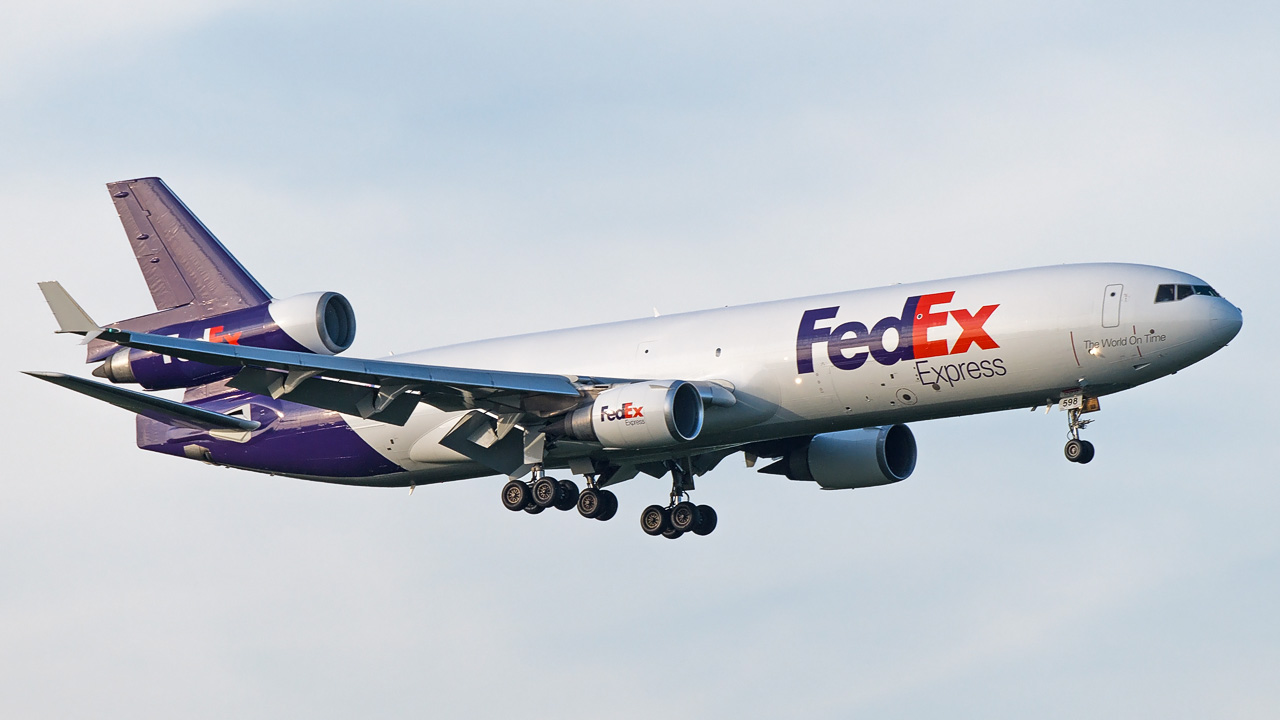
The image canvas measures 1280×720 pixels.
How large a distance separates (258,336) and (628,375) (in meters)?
10.1

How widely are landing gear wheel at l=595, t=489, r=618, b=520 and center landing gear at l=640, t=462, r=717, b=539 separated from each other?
1.59 metres

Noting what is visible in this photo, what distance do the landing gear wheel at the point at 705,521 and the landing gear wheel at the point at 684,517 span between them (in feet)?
0.51

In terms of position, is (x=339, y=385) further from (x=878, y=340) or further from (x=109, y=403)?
(x=878, y=340)

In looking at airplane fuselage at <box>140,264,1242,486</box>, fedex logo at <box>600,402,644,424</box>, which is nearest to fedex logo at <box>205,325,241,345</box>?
airplane fuselage at <box>140,264,1242,486</box>

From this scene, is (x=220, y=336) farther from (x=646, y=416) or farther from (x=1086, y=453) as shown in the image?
(x=1086, y=453)

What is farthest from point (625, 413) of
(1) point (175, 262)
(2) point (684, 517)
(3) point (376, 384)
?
(1) point (175, 262)

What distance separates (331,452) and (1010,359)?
62.6 ft

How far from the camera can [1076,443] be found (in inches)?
1642

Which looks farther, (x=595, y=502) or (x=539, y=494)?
(x=595, y=502)

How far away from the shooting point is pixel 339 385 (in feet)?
141

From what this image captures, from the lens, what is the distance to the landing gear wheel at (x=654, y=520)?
49.8 metres

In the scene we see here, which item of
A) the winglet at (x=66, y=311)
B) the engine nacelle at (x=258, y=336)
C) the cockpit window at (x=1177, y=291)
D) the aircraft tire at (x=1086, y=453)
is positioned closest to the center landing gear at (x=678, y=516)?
the engine nacelle at (x=258, y=336)

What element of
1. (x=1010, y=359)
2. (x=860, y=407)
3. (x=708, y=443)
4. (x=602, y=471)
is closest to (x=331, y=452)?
(x=602, y=471)

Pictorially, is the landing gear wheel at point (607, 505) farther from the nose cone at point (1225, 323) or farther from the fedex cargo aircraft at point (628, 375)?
the nose cone at point (1225, 323)
